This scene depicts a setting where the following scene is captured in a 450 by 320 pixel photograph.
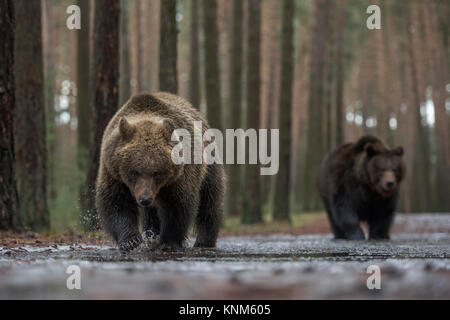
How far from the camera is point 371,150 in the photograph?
13156mm

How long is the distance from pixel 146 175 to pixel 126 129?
653 millimetres

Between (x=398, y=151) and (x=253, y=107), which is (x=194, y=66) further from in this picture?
(x=398, y=151)

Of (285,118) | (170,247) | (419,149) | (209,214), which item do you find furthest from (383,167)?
(419,149)

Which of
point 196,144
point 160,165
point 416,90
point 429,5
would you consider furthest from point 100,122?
point 429,5

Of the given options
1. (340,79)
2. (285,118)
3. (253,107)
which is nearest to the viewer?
(253,107)

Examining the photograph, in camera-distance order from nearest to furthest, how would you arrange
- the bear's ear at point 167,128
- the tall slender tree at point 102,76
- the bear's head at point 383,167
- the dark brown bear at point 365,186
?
the bear's ear at point 167,128 → the bear's head at point 383,167 → the dark brown bear at point 365,186 → the tall slender tree at point 102,76

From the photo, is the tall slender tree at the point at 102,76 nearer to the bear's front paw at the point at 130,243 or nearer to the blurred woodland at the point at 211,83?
the blurred woodland at the point at 211,83

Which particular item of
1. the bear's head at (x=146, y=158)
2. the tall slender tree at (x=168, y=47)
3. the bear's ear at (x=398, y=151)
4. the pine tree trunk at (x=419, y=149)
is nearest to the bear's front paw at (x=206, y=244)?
the bear's head at (x=146, y=158)

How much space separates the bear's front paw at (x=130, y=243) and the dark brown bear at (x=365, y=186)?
19.1 feet

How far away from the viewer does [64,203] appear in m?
18.9

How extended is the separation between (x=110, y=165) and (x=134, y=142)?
47 centimetres

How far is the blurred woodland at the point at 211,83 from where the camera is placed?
13.4 metres

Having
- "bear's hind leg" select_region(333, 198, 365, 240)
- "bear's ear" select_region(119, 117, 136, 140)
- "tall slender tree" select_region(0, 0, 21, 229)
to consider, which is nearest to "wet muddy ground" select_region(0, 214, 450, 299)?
"bear's ear" select_region(119, 117, 136, 140)
